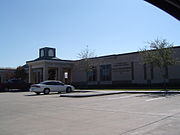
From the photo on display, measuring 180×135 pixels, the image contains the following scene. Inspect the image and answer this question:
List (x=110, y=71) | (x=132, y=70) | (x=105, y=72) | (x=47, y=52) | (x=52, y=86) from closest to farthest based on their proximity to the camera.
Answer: (x=52, y=86) → (x=132, y=70) → (x=110, y=71) → (x=105, y=72) → (x=47, y=52)

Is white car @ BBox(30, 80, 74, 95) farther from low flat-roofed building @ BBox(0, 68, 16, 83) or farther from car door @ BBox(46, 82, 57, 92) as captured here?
low flat-roofed building @ BBox(0, 68, 16, 83)

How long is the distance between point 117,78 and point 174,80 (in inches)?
421

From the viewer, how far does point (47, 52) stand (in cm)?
5297

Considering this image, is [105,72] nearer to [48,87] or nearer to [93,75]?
[93,75]

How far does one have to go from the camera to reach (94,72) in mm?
49875

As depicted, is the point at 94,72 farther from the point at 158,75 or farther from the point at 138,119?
the point at 138,119

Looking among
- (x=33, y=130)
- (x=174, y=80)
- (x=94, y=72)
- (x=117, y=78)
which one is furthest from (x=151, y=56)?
(x=33, y=130)

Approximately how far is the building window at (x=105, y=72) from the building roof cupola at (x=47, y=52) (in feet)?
38.6

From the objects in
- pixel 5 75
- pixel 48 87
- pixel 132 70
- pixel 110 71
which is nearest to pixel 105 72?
pixel 110 71

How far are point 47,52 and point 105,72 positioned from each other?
44.2 ft

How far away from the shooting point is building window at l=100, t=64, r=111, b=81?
46.6 metres

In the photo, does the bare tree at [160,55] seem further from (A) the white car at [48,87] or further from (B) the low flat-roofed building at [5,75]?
(B) the low flat-roofed building at [5,75]

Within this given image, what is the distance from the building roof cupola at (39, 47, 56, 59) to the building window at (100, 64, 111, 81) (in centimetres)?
1176

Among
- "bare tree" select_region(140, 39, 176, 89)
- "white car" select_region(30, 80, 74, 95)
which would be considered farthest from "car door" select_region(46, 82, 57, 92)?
"bare tree" select_region(140, 39, 176, 89)
